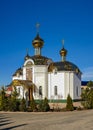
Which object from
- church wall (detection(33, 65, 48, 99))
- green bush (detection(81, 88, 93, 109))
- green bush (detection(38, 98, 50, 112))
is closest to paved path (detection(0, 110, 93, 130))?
green bush (detection(38, 98, 50, 112))

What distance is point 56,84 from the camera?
127 ft

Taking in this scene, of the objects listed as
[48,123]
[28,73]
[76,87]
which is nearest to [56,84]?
[76,87]

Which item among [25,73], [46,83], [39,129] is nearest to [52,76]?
[46,83]

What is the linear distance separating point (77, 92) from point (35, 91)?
6554 millimetres

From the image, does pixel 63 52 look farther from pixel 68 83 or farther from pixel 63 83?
pixel 63 83

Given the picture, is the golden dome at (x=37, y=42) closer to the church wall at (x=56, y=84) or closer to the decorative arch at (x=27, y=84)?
the church wall at (x=56, y=84)

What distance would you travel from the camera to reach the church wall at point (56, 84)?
3838 cm

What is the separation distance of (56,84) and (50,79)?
118 centimetres

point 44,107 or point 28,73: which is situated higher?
point 28,73

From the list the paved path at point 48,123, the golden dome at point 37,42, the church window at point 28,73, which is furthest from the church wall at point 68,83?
the paved path at point 48,123

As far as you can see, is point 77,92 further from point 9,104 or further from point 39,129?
point 39,129

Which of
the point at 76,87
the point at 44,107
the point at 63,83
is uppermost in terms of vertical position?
the point at 63,83

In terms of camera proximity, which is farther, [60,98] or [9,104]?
[60,98]

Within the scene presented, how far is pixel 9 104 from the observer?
26.0m
